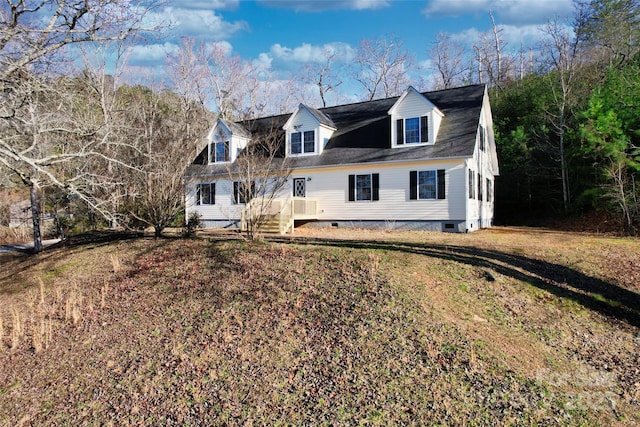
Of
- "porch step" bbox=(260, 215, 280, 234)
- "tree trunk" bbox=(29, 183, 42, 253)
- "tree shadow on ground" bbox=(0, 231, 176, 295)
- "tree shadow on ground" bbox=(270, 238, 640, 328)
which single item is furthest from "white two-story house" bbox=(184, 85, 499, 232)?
"tree shadow on ground" bbox=(270, 238, 640, 328)

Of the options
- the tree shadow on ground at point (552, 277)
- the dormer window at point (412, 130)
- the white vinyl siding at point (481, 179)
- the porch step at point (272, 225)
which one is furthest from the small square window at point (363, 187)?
the tree shadow on ground at point (552, 277)

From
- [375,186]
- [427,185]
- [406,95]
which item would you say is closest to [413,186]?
[427,185]

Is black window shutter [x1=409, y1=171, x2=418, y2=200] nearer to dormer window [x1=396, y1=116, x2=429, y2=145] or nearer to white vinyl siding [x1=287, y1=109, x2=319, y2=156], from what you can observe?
dormer window [x1=396, y1=116, x2=429, y2=145]

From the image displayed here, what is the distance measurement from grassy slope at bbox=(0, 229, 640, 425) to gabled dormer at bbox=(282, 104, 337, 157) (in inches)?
404

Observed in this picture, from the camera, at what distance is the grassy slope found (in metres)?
4.38

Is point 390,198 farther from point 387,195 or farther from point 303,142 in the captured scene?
point 303,142

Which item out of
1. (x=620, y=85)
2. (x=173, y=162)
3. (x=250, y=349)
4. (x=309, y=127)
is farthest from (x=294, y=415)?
(x=620, y=85)

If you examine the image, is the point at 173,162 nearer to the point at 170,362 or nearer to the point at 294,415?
the point at 170,362

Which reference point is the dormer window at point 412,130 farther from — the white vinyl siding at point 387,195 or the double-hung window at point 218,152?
the double-hung window at point 218,152

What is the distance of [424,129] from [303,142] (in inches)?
241

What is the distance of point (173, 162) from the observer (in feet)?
38.3

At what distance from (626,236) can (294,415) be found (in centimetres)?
1445

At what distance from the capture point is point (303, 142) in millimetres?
19484

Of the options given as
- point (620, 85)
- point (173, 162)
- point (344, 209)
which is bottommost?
point (344, 209)
